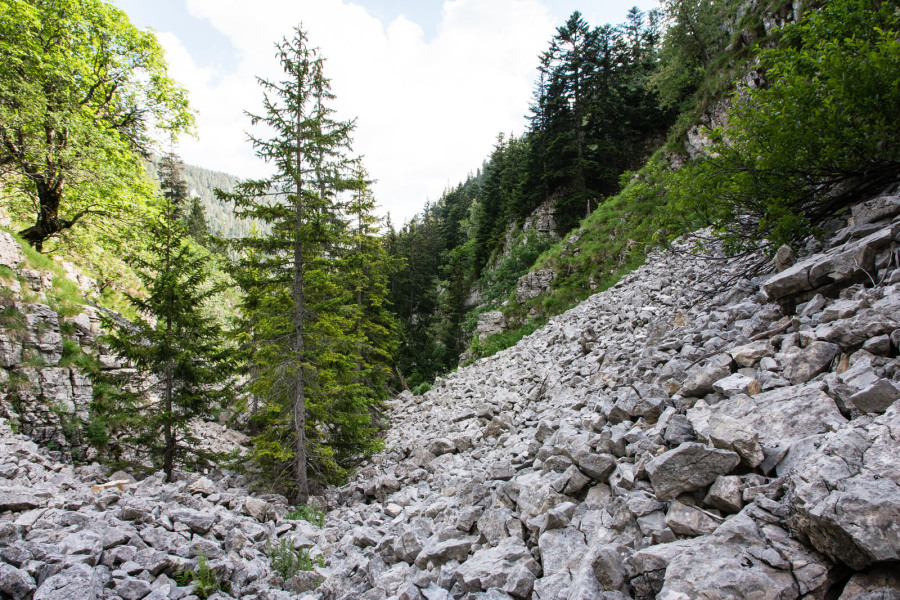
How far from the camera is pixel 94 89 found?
13406 millimetres

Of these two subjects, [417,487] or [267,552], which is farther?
[417,487]

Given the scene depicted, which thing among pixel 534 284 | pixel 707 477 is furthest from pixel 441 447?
pixel 534 284

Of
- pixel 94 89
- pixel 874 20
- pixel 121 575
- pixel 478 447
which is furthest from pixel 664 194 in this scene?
pixel 94 89

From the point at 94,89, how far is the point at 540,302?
69.8ft

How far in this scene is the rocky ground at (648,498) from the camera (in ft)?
8.25

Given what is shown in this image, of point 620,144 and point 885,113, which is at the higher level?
point 620,144

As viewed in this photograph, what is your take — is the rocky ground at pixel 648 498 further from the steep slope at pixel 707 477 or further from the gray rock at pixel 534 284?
the gray rock at pixel 534 284

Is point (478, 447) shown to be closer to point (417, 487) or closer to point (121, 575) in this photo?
point (417, 487)

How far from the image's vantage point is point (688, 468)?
337 centimetres

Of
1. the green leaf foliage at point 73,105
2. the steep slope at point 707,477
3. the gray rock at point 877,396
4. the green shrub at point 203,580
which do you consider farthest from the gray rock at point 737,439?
the green leaf foliage at point 73,105

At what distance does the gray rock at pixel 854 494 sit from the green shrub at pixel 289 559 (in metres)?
6.42

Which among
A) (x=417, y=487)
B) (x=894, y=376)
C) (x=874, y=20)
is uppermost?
(x=874, y=20)

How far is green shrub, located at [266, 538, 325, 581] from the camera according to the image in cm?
606

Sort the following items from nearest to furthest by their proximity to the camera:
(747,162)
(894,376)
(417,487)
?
(894,376) < (747,162) < (417,487)
